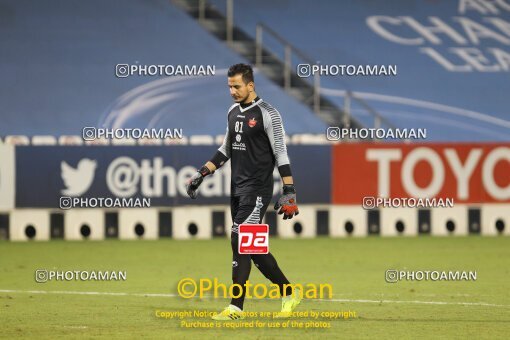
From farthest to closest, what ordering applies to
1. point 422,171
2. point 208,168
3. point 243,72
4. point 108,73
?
point 108,73
point 422,171
point 208,168
point 243,72

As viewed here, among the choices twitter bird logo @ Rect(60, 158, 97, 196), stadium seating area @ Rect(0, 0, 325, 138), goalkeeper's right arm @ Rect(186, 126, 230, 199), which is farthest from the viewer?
stadium seating area @ Rect(0, 0, 325, 138)

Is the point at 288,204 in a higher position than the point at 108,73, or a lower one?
lower

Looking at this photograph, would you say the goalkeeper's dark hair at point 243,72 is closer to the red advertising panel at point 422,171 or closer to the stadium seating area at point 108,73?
the red advertising panel at point 422,171

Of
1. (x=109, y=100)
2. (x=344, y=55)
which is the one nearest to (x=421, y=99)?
(x=344, y=55)

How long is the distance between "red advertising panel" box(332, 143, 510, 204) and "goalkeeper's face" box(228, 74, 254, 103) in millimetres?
11760

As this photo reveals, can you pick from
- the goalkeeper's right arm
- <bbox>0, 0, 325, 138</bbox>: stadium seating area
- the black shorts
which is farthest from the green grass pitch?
<bbox>0, 0, 325, 138</bbox>: stadium seating area

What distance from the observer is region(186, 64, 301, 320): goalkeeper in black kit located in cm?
1037

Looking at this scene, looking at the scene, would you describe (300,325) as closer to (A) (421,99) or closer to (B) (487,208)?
(B) (487,208)

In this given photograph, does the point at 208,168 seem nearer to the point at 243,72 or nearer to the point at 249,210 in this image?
the point at 249,210

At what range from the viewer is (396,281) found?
1475 cm

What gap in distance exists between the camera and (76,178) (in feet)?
69.8

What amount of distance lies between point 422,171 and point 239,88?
12194 millimetres

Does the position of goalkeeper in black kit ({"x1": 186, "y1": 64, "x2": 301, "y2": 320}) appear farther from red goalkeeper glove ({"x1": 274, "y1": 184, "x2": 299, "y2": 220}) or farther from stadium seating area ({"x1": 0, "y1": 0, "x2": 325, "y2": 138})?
stadium seating area ({"x1": 0, "y1": 0, "x2": 325, "y2": 138})

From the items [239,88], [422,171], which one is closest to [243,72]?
[239,88]
